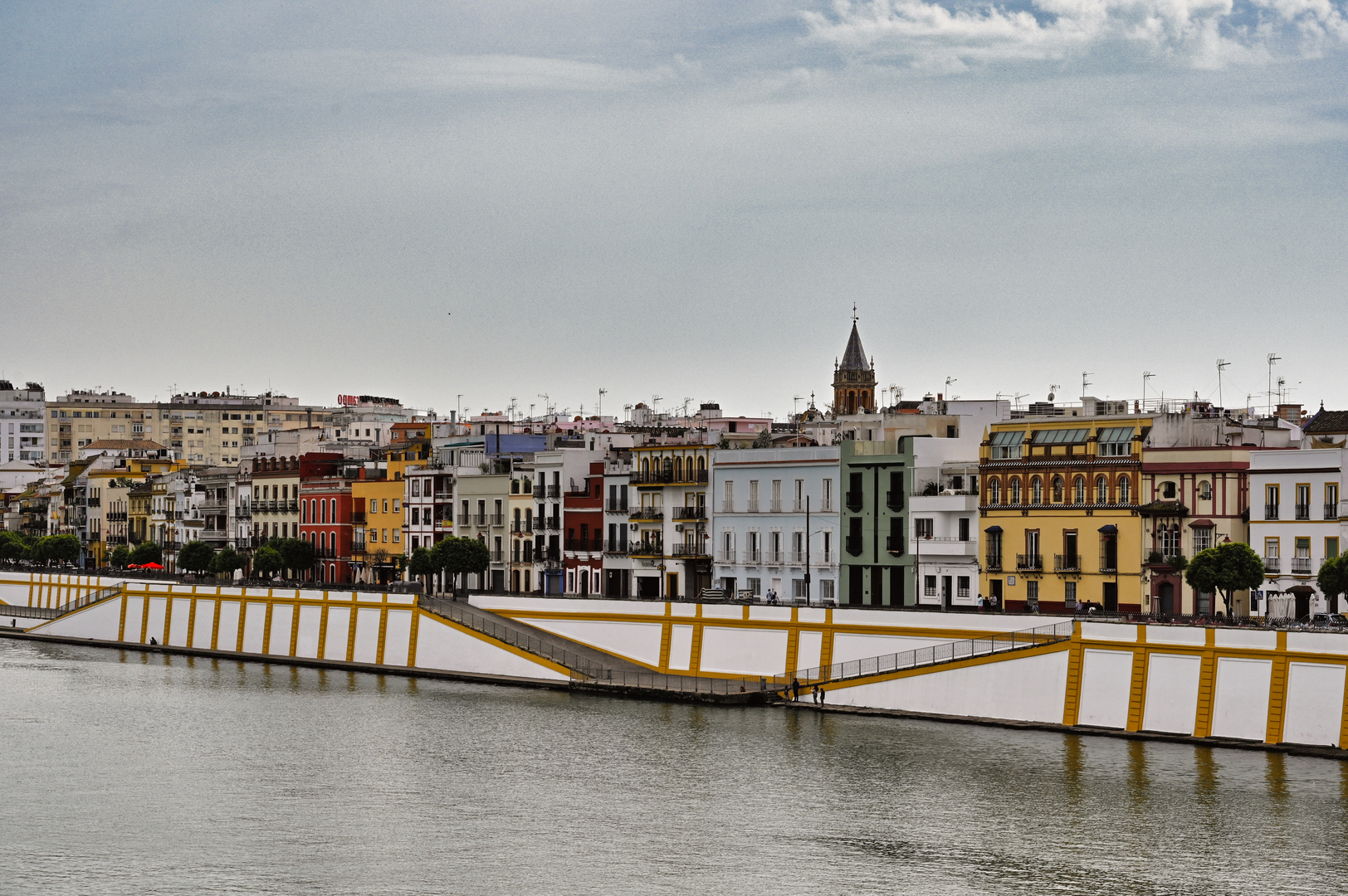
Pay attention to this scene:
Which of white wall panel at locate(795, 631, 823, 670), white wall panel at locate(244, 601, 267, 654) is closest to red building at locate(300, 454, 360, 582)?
white wall panel at locate(244, 601, 267, 654)

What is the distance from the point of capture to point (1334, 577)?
62.3 metres

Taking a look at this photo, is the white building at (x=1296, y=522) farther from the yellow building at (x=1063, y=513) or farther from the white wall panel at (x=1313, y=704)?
the white wall panel at (x=1313, y=704)


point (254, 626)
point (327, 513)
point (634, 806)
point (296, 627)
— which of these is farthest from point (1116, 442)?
point (327, 513)

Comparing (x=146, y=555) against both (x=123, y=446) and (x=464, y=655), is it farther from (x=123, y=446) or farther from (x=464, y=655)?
(x=123, y=446)

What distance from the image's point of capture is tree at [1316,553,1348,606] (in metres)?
62.2

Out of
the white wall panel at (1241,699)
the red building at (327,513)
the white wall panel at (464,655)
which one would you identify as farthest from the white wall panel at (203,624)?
the white wall panel at (1241,699)

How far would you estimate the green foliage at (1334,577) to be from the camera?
204 feet

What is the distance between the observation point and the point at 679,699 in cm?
6612

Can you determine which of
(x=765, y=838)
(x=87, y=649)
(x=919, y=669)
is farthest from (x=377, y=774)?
(x=87, y=649)

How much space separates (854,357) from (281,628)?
2702 inches

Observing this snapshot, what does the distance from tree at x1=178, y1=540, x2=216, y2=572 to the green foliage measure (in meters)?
69.0

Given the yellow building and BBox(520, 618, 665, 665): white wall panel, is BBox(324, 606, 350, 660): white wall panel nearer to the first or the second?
BBox(520, 618, 665, 665): white wall panel

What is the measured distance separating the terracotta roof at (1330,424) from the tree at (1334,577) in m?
31.6

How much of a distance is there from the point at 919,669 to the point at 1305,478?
15870mm
